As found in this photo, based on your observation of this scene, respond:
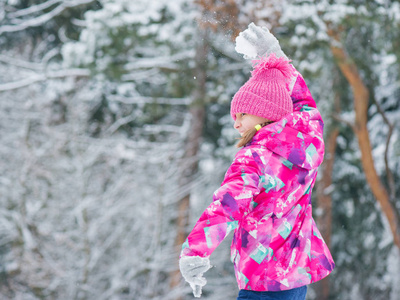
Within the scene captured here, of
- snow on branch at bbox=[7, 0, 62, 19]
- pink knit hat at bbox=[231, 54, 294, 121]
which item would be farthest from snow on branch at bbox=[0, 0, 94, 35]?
pink knit hat at bbox=[231, 54, 294, 121]

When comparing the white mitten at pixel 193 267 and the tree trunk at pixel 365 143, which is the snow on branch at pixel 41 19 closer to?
the tree trunk at pixel 365 143

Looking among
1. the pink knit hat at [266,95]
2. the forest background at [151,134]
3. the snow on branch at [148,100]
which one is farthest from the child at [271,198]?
the snow on branch at [148,100]

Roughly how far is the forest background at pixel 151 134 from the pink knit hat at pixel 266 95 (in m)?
4.66

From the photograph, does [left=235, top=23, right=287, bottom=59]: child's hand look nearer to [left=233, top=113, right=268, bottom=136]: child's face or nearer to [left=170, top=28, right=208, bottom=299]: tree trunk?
[left=233, top=113, right=268, bottom=136]: child's face

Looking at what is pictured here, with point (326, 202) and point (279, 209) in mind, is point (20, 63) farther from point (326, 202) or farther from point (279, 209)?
point (279, 209)

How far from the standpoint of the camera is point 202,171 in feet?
29.5

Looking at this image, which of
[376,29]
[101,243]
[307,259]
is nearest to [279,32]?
[376,29]

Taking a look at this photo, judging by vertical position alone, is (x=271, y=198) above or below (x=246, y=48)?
below

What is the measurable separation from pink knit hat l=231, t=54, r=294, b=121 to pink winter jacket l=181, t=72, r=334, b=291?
0.17 feet

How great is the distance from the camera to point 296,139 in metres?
1.62

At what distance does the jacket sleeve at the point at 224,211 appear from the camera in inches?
54.0

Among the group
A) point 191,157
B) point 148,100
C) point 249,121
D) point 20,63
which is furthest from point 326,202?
point 249,121

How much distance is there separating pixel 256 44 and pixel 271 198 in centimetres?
70

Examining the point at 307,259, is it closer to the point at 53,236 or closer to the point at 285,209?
the point at 285,209
